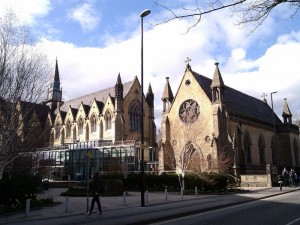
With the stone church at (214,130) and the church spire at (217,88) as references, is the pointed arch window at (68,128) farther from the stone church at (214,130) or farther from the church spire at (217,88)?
the church spire at (217,88)

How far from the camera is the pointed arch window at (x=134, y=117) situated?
62.2 m

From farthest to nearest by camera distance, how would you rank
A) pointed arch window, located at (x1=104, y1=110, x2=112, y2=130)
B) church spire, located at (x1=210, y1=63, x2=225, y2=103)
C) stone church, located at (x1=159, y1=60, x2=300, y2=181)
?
pointed arch window, located at (x1=104, y1=110, x2=112, y2=130)
church spire, located at (x1=210, y1=63, x2=225, y2=103)
stone church, located at (x1=159, y1=60, x2=300, y2=181)

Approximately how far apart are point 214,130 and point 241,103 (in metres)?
14.5

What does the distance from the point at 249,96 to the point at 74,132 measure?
1354 inches

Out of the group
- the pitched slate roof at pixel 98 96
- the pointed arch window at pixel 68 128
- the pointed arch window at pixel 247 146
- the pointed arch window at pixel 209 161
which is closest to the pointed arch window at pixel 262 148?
the pointed arch window at pixel 247 146

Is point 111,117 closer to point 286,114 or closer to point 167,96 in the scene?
point 167,96

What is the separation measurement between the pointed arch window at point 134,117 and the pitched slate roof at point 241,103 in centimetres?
1601

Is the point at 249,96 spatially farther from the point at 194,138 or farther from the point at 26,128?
the point at 26,128

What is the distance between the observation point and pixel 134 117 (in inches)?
2479

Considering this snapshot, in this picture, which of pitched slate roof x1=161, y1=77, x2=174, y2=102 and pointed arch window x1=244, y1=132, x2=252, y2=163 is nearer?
pointed arch window x1=244, y1=132, x2=252, y2=163

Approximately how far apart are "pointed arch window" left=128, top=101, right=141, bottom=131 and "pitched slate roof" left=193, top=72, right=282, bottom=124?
16.0 meters

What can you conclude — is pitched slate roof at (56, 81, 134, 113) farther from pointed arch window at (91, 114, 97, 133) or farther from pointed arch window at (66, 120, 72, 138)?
pointed arch window at (66, 120, 72, 138)

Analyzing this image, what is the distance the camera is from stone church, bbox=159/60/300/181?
4162 centimetres

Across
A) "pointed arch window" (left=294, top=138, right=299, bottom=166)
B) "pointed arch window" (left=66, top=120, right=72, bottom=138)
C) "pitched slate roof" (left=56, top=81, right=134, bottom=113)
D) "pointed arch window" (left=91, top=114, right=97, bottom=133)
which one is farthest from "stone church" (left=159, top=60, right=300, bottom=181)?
"pointed arch window" (left=66, top=120, right=72, bottom=138)
